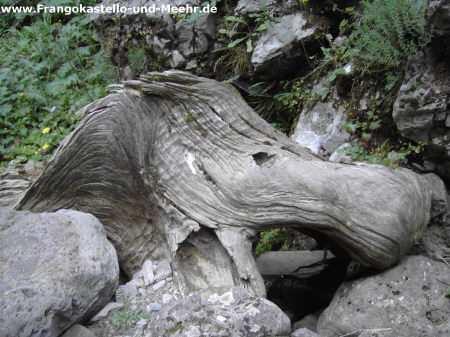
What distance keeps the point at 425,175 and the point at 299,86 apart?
1836 mm

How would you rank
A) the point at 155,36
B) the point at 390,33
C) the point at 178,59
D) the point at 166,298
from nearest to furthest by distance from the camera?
1. the point at 166,298
2. the point at 390,33
3. the point at 178,59
4. the point at 155,36

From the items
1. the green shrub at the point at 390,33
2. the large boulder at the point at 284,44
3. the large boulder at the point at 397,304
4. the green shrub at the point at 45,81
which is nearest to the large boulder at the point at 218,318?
the large boulder at the point at 397,304

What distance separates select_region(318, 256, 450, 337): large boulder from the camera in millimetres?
3492

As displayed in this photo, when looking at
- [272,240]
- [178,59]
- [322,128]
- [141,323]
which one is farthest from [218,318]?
[178,59]

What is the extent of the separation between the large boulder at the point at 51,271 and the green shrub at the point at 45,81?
2.77 metres

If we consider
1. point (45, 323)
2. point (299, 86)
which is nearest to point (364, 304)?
point (45, 323)

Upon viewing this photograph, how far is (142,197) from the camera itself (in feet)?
14.3

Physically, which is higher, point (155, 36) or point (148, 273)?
point (155, 36)

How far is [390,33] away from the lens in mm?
4371

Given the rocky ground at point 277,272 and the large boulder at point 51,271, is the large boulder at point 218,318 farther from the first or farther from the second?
the large boulder at point 51,271

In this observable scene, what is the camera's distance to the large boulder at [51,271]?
3.13m

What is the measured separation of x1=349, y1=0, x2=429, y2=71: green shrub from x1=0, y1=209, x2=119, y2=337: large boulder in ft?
8.59

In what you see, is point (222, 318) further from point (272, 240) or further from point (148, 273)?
point (272, 240)

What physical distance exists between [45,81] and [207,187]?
432 centimetres
